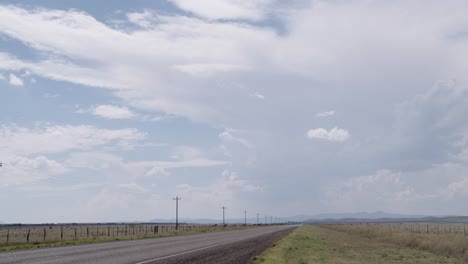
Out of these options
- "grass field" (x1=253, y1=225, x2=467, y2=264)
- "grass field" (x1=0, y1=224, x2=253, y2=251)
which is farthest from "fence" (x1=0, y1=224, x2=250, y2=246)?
"grass field" (x1=253, y1=225, x2=467, y2=264)

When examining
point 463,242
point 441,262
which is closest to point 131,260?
point 441,262

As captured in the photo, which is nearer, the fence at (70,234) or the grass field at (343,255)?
the grass field at (343,255)

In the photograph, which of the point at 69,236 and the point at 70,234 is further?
the point at 70,234

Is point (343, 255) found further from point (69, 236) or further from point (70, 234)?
point (70, 234)

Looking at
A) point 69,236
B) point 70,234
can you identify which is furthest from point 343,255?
point 70,234

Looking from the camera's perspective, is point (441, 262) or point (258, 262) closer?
point (258, 262)

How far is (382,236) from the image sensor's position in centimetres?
6200

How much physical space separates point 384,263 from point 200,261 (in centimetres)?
1142

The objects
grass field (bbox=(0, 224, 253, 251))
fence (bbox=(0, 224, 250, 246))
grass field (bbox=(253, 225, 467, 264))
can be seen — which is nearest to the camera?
grass field (bbox=(253, 225, 467, 264))

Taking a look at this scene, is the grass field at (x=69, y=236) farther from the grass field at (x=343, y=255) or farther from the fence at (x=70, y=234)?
the grass field at (x=343, y=255)

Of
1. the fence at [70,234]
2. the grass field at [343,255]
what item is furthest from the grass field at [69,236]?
the grass field at [343,255]

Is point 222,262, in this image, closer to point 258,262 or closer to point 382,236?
point 258,262

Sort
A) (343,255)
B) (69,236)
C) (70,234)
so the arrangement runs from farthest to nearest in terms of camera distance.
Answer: (70,234) → (69,236) → (343,255)

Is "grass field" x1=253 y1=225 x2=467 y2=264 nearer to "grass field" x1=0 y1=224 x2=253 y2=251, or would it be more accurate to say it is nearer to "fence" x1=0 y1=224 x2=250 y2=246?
"grass field" x1=0 y1=224 x2=253 y2=251
